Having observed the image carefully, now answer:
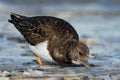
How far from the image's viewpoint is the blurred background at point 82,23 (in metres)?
8.16

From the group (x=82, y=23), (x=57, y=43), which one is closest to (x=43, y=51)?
(x=57, y=43)

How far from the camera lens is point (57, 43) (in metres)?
6.87

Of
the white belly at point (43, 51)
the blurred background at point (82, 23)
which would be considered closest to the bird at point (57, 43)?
the white belly at point (43, 51)

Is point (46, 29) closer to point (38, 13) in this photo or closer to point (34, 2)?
point (38, 13)

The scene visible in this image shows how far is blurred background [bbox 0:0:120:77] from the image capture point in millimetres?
8156

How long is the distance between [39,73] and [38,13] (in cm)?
782

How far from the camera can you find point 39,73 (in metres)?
6.45

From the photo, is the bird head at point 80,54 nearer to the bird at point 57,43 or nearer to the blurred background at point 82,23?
the bird at point 57,43

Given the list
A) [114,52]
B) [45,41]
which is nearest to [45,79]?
[45,41]

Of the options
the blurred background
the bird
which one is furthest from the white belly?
the blurred background

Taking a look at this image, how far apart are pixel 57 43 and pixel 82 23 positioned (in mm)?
5514

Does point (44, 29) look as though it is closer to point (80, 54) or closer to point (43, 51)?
point (43, 51)

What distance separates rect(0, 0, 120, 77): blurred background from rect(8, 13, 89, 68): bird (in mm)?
354

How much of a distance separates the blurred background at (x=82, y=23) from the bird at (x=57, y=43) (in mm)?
354
